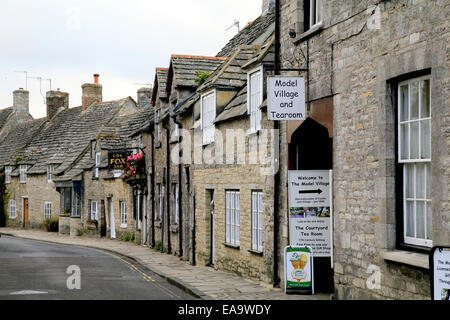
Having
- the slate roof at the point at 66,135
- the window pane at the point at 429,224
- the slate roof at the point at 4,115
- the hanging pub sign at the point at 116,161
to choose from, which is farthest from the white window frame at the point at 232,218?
the slate roof at the point at 4,115

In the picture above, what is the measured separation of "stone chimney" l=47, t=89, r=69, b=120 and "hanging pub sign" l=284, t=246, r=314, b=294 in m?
44.6

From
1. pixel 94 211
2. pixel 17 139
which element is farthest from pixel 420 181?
pixel 17 139

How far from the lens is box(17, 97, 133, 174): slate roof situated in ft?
145

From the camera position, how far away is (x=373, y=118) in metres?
10.6

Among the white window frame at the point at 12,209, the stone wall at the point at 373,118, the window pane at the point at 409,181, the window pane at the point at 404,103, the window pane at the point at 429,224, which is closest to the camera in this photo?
the stone wall at the point at 373,118

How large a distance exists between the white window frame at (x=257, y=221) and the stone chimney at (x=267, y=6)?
9.12 m

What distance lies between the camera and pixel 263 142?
1530 centimetres

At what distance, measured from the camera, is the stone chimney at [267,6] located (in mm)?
22733

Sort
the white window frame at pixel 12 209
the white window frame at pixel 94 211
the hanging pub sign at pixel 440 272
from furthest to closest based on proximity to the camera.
Result: the white window frame at pixel 12 209 → the white window frame at pixel 94 211 → the hanging pub sign at pixel 440 272

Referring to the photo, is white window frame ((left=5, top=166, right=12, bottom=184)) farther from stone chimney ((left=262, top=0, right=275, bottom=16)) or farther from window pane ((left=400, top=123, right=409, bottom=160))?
window pane ((left=400, top=123, right=409, bottom=160))

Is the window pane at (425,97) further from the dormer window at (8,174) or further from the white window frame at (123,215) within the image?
the dormer window at (8,174)

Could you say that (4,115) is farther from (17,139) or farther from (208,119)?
(208,119)

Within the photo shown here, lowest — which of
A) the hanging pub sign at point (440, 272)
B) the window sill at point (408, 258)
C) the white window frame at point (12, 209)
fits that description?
the white window frame at point (12, 209)

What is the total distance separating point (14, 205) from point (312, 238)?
43.6m
